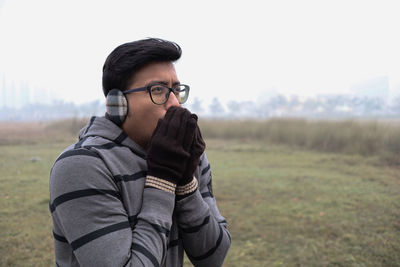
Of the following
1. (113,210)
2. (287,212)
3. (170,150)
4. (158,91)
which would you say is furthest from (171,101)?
(287,212)

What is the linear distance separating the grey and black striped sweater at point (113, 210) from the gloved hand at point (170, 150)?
0.21ft

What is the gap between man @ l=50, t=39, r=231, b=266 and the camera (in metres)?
1.05

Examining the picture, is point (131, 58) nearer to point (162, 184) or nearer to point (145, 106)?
point (145, 106)

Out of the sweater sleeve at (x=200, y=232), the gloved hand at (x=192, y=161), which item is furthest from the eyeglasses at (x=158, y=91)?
the sweater sleeve at (x=200, y=232)

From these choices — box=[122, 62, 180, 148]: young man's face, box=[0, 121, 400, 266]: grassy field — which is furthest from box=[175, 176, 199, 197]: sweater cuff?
box=[0, 121, 400, 266]: grassy field

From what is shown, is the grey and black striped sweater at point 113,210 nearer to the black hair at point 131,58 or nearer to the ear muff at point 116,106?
the ear muff at point 116,106

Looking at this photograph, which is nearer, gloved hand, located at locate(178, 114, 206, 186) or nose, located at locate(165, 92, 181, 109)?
gloved hand, located at locate(178, 114, 206, 186)

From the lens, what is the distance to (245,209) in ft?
18.2

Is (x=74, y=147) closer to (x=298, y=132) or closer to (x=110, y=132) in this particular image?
(x=110, y=132)

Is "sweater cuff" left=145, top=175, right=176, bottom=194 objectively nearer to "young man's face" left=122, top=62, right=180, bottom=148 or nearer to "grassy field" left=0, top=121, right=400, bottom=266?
"young man's face" left=122, top=62, right=180, bottom=148

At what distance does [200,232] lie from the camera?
50.4 inches

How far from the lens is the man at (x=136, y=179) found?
105 cm

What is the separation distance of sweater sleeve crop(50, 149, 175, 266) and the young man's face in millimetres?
214

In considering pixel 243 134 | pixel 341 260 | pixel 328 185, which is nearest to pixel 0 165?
pixel 341 260
